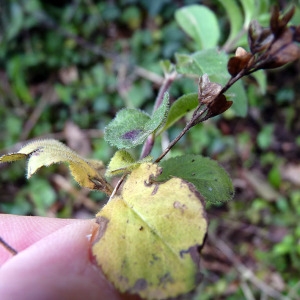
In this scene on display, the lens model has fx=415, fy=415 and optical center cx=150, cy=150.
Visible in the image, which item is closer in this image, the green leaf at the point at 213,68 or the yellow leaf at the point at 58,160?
the yellow leaf at the point at 58,160

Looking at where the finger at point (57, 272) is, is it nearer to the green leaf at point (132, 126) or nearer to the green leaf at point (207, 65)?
the green leaf at point (132, 126)

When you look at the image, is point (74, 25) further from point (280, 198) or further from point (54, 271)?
point (54, 271)

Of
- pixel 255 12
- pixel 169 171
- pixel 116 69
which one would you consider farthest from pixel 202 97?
pixel 116 69

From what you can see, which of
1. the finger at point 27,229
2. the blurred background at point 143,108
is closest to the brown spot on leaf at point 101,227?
the finger at point 27,229

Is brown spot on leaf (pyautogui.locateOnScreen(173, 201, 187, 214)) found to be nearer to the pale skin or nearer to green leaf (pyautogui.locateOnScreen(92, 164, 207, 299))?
green leaf (pyautogui.locateOnScreen(92, 164, 207, 299))

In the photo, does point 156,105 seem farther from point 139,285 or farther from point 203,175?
point 139,285

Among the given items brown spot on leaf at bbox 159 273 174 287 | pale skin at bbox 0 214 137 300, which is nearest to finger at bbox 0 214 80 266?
pale skin at bbox 0 214 137 300
